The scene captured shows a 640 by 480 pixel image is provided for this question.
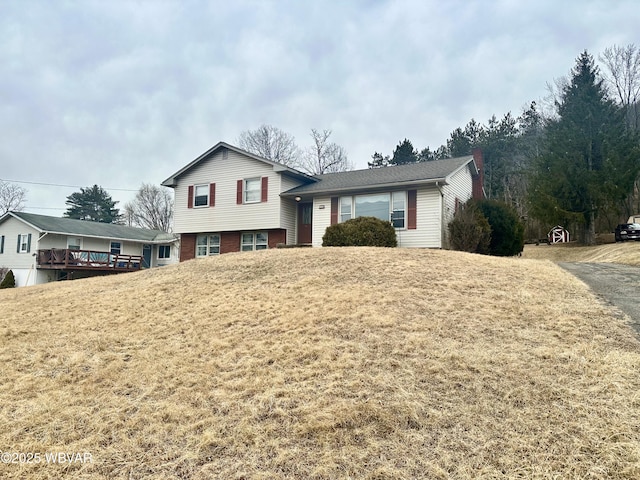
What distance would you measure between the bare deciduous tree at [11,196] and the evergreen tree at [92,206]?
7.49m

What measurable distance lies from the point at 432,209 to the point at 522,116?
110ft

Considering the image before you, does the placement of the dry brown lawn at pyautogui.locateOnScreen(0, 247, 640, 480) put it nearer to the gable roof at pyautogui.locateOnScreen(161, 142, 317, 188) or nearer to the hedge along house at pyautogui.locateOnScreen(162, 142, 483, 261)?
the hedge along house at pyautogui.locateOnScreen(162, 142, 483, 261)

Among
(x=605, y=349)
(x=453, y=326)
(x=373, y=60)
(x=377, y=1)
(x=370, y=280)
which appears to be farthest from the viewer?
(x=373, y=60)

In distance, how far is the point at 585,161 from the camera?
70.0 ft

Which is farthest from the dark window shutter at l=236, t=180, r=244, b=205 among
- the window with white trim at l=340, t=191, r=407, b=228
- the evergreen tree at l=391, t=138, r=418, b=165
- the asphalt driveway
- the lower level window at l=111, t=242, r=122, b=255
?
the evergreen tree at l=391, t=138, r=418, b=165

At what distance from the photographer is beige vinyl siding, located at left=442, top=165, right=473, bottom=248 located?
15.9 metres

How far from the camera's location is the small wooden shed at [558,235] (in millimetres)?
25531

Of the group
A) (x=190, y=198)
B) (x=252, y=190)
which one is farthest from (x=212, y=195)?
(x=252, y=190)

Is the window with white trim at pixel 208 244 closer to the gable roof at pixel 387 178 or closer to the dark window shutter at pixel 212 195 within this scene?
the dark window shutter at pixel 212 195

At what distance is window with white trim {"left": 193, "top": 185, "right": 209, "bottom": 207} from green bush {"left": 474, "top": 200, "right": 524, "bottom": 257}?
1300 cm

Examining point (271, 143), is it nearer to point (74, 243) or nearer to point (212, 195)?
point (74, 243)

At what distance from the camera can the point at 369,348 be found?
4.84 meters

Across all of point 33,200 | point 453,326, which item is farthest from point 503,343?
point 33,200

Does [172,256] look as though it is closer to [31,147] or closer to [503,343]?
[31,147]
